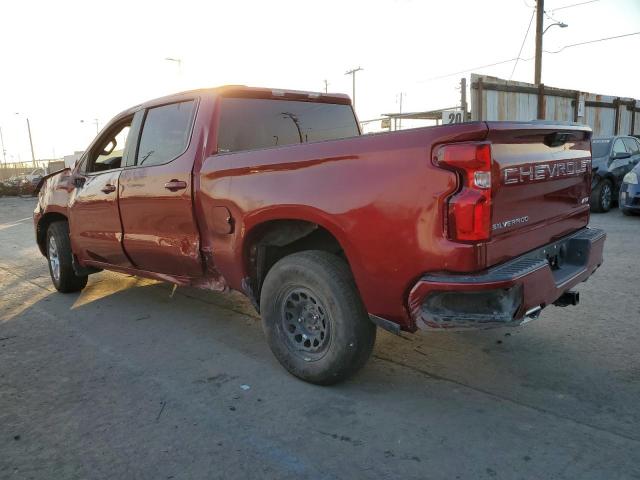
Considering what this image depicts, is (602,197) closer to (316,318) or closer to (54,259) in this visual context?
(316,318)

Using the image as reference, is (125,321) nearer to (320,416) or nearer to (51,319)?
(51,319)

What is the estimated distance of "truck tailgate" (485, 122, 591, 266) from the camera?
260 centimetres

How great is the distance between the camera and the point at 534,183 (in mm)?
2895

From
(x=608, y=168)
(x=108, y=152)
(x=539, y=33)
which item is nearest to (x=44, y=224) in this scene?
(x=108, y=152)

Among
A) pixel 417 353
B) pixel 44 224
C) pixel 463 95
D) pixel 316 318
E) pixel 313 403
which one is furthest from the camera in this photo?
pixel 463 95

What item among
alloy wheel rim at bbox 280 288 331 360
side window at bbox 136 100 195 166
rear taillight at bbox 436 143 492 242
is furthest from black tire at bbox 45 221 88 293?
rear taillight at bbox 436 143 492 242

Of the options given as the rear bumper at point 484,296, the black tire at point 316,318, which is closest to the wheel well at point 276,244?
the black tire at point 316,318

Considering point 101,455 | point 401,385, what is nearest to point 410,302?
point 401,385

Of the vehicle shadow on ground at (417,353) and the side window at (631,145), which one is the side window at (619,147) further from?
the vehicle shadow on ground at (417,353)

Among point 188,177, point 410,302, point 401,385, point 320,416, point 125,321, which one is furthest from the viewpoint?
point 125,321

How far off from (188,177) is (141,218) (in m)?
0.77

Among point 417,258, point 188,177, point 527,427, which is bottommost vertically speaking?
point 527,427

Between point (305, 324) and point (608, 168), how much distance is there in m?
10.2

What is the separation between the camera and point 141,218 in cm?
430
